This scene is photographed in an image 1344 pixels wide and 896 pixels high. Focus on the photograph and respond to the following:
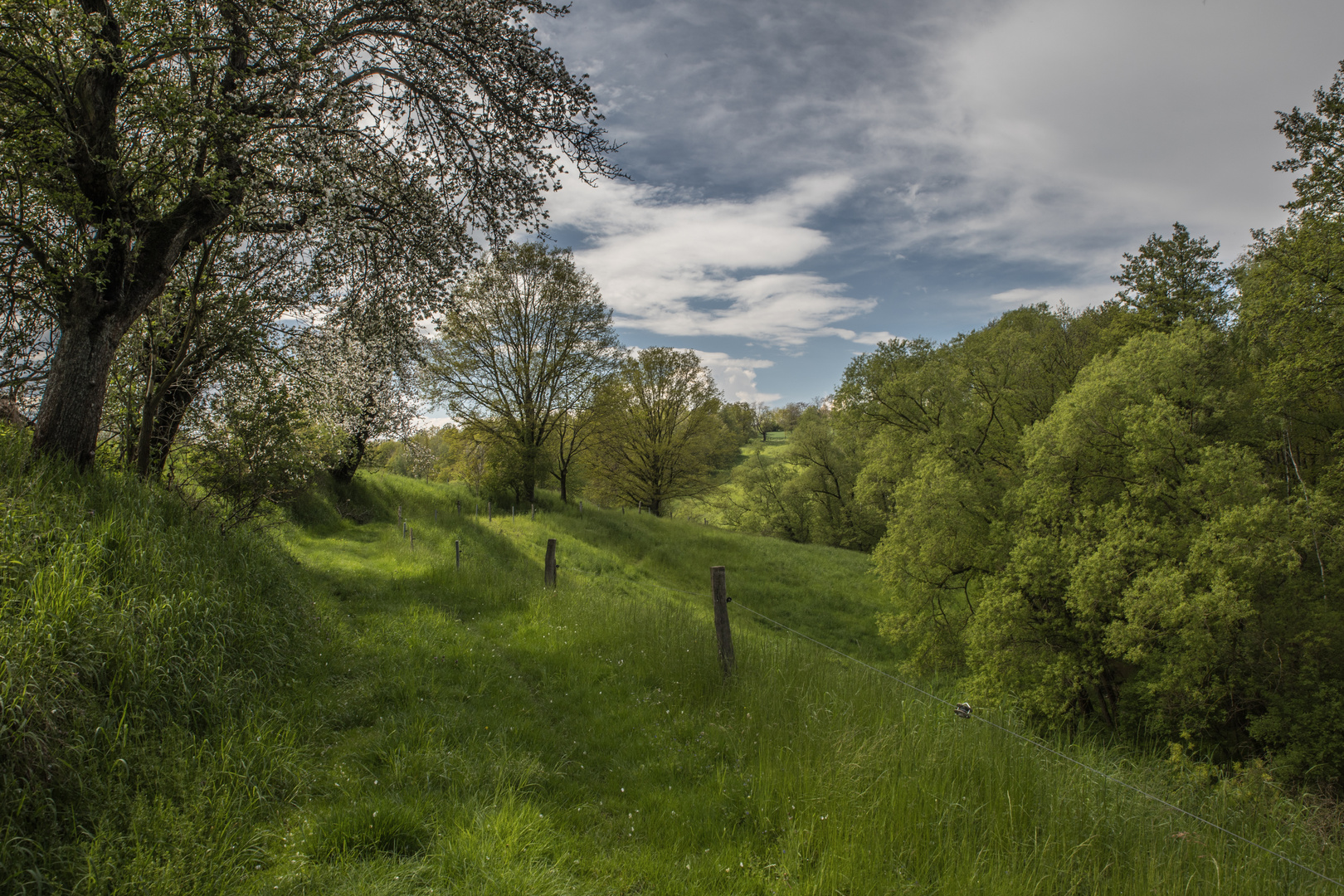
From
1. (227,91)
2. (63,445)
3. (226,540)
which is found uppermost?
(227,91)

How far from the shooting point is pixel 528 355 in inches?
1057

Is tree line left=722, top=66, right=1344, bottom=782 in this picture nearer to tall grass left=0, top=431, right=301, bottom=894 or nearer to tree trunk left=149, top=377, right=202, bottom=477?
tall grass left=0, top=431, right=301, bottom=894

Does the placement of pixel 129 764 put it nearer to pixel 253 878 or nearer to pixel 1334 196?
pixel 253 878

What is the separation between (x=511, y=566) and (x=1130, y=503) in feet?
49.6

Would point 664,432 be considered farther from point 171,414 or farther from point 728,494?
point 171,414

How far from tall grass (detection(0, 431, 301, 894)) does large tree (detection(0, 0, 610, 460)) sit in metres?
2.11

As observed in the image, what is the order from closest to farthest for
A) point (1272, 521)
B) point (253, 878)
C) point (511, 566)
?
point (253, 878) < point (1272, 521) < point (511, 566)

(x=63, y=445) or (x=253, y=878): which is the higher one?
(x=63, y=445)

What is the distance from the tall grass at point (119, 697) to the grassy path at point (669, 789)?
0.40 m

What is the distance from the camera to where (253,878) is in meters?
2.94

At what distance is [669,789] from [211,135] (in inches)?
330

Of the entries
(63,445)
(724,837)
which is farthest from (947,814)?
(63,445)

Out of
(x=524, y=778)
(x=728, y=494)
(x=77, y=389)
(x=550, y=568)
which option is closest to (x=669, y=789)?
(x=524, y=778)

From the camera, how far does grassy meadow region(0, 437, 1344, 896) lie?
308 cm
